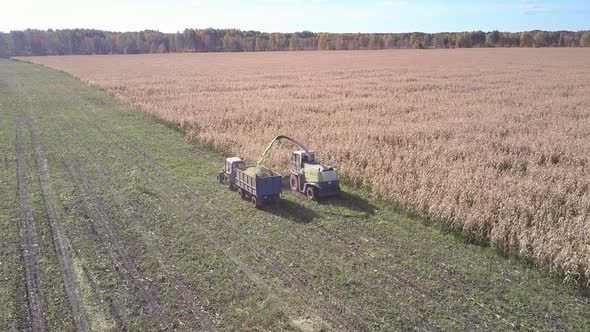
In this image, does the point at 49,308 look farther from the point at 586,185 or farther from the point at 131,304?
the point at 586,185

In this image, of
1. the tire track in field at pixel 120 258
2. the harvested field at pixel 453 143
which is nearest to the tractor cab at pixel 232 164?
the harvested field at pixel 453 143

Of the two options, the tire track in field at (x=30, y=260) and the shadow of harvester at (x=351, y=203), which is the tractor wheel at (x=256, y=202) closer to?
the shadow of harvester at (x=351, y=203)

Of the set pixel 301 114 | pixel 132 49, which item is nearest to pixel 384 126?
pixel 301 114

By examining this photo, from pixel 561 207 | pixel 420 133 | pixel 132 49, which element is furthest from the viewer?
pixel 132 49

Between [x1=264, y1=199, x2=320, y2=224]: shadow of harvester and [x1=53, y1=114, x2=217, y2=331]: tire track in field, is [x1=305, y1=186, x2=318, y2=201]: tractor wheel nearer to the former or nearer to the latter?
[x1=264, y1=199, x2=320, y2=224]: shadow of harvester

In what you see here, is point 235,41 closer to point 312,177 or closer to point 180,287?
point 312,177

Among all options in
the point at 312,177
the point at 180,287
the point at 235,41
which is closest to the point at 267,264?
the point at 180,287
